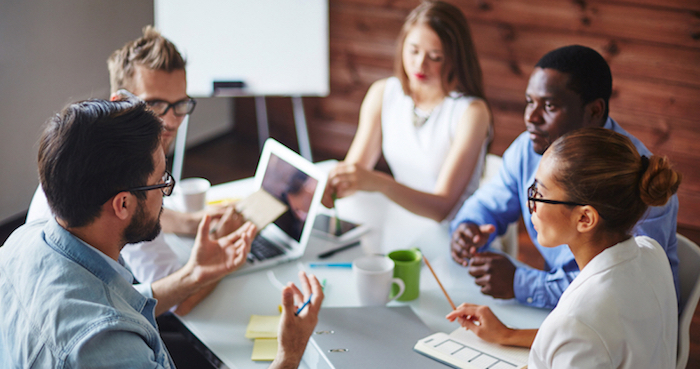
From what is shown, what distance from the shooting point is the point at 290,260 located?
1514mm

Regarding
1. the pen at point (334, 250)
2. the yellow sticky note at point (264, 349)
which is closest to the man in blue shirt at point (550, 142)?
the pen at point (334, 250)

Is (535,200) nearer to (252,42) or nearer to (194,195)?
(194,195)

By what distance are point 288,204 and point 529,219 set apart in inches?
27.8

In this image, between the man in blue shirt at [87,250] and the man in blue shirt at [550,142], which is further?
the man in blue shirt at [550,142]

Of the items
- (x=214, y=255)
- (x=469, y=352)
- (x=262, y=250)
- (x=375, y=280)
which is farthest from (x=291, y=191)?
(x=469, y=352)

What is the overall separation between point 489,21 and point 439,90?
1.55 meters

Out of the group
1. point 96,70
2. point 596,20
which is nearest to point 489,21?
point 596,20

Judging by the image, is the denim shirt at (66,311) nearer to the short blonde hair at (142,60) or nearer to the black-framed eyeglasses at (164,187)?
the black-framed eyeglasses at (164,187)

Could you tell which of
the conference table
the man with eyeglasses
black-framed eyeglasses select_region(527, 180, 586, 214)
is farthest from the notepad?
black-framed eyeglasses select_region(527, 180, 586, 214)

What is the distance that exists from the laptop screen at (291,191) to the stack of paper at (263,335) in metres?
0.35

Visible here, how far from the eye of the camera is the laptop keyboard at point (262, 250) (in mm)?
1507

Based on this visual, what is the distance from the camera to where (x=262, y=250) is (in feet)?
5.06

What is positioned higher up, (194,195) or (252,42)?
(252,42)

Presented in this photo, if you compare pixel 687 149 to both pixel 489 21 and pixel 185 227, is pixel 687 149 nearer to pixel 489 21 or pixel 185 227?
pixel 489 21
